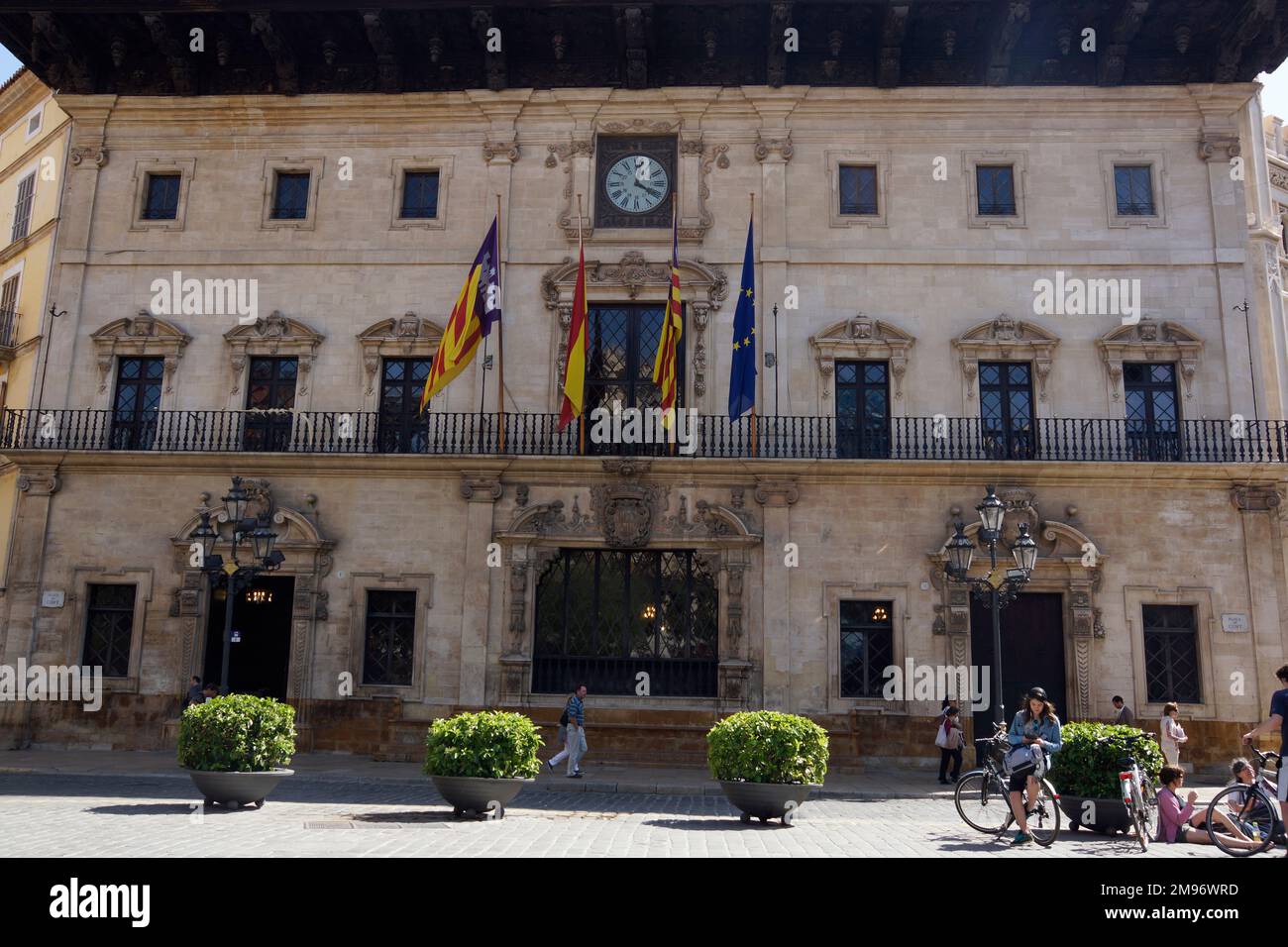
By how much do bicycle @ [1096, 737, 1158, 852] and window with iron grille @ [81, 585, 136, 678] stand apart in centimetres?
1849

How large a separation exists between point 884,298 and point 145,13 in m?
16.9

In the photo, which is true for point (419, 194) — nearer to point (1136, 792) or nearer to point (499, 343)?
point (499, 343)

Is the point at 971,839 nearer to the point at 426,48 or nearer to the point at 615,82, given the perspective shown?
the point at 615,82

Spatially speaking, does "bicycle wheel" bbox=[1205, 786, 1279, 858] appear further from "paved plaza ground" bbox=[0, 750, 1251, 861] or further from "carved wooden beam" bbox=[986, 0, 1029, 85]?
"carved wooden beam" bbox=[986, 0, 1029, 85]

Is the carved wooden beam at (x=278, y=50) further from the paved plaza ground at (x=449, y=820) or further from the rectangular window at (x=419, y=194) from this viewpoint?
the paved plaza ground at (x=449, y=820)

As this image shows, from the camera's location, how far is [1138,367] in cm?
2116

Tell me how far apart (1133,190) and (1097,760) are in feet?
48.5

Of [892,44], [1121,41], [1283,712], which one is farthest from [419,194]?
[1283,712]

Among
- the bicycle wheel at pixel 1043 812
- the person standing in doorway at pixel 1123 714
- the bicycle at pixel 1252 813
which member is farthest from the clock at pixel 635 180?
the bicycle at pixel 1252 813

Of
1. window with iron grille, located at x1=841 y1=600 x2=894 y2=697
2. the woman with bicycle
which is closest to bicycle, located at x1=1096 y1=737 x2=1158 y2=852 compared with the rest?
the woman with bicycle

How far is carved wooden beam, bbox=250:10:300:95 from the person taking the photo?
21.8 m

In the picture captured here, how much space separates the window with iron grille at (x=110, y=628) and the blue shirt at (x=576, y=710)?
971 cm

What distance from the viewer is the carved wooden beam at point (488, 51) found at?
2178 centimetres

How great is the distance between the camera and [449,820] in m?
12.2
